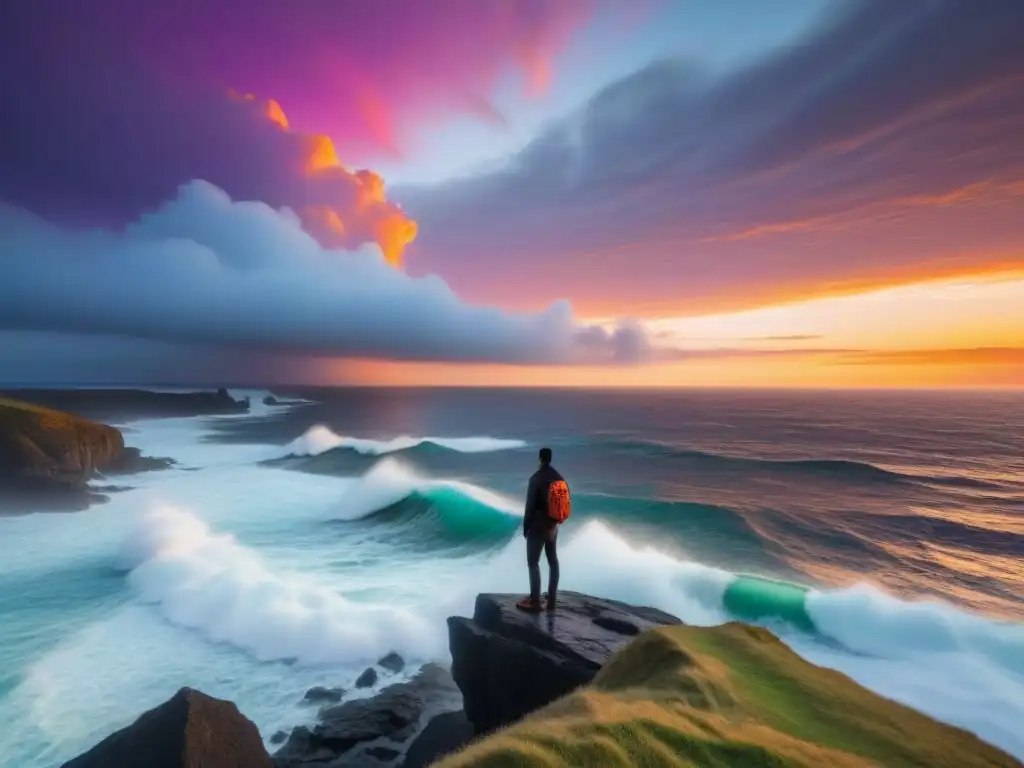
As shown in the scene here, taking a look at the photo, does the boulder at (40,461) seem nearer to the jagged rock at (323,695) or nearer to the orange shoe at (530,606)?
the jagged rock at (323,695)

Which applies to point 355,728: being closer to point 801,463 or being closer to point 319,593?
point 319,593

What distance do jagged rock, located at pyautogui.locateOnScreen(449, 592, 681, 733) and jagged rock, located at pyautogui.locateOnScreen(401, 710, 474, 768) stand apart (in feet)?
0.79

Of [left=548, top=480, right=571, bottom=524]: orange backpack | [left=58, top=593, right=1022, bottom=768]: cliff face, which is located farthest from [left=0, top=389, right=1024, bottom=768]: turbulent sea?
[left=548, top=480, right=571, bottom=524]: orange backpack

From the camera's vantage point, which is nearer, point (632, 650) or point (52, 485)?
point (632, 650)

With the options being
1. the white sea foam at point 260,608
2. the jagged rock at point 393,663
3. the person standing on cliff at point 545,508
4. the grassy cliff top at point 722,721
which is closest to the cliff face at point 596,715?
the grassy cliff top at point 722,721

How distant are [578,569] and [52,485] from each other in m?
31.1

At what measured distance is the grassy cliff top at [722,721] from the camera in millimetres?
3641

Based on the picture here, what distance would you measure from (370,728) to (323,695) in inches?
77.6

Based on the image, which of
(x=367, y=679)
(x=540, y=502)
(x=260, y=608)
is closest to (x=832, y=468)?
(x=540, y=502)

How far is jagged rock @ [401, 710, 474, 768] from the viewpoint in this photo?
27.9 ft

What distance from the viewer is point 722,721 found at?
438 cm

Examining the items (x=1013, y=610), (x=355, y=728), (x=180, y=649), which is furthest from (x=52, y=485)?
(x=1013, y=610)

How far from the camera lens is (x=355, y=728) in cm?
930

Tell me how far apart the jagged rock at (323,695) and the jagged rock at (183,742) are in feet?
10.9
